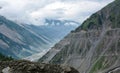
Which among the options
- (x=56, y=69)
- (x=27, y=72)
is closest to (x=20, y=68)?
(x=27, y=72)

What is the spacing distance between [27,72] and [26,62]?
3.11ft

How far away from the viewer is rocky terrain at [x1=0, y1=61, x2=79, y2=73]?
21734mm

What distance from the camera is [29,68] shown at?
71.6 ft

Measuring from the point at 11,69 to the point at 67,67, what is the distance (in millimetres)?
3397

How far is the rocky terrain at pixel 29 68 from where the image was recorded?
21.7 m

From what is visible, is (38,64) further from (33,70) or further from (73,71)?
(73,71)

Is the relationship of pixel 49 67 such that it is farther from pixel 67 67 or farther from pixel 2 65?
pixel 2 65

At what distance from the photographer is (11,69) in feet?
71.6

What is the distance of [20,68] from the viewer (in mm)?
21797

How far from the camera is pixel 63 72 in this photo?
22047mm

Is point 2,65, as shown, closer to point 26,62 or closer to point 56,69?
point 26,62

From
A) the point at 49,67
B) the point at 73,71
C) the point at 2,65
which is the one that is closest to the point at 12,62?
the point at 2,65

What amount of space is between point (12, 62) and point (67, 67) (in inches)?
131

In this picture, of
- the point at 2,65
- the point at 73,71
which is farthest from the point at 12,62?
the point at 73,71
